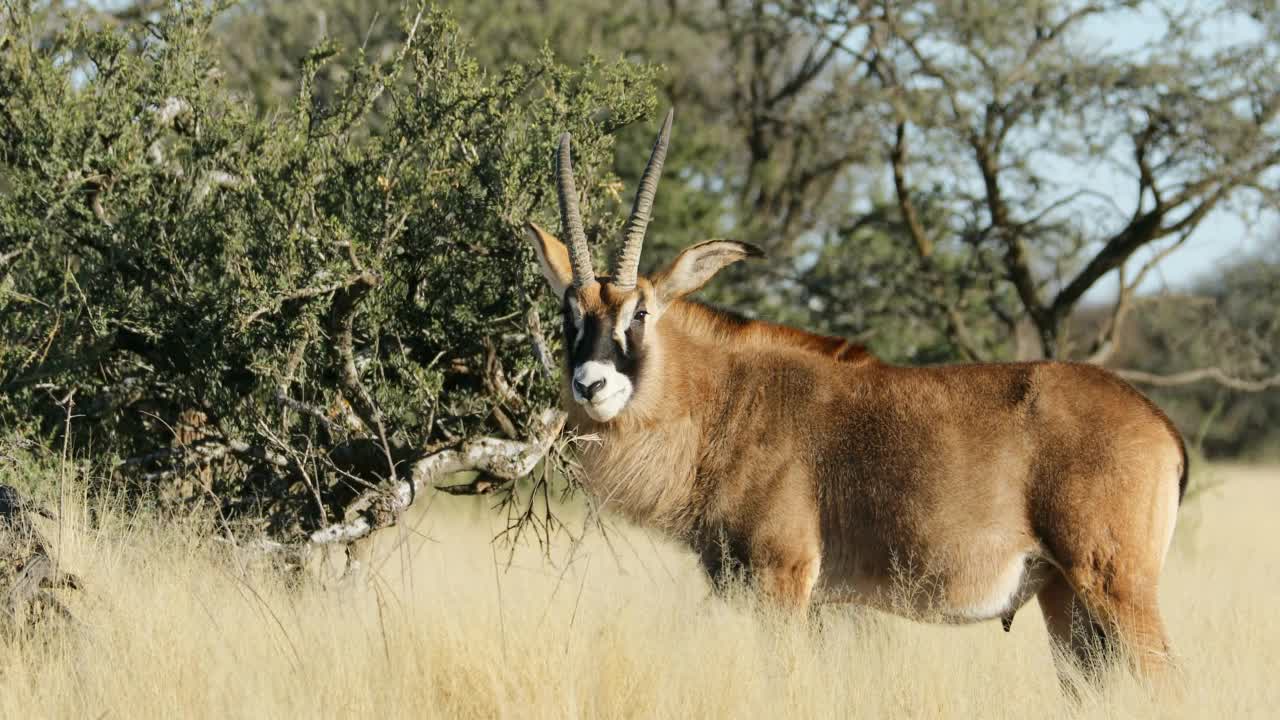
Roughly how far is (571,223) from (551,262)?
0.69 ft

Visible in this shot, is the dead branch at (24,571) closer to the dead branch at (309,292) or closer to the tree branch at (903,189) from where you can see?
the dead branch at (309,292)

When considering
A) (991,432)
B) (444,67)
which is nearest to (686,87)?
(444,67)

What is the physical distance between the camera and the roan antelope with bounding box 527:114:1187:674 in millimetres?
5711

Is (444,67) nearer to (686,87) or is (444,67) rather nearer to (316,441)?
(316,441)

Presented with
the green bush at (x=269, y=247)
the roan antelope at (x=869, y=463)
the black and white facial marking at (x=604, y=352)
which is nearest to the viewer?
the roan antelope at (x=869, y=463)

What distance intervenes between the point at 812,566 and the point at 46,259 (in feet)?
15.1

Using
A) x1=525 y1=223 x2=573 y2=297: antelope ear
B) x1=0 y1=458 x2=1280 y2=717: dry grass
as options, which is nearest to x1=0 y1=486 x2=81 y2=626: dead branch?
x1=0 y1=458 x2=1280 y2=717: dry grass

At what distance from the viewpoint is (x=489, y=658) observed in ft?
16.7

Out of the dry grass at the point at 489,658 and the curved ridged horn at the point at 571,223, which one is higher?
the curved ridged horn at the point at 571,223

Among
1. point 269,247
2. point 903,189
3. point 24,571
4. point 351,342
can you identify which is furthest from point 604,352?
point 903,189

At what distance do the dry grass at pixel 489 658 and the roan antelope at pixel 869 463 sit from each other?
0.31 metres

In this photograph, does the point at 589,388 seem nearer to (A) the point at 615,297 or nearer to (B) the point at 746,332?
(A) the point at 615,297

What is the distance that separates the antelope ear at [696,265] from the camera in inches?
249

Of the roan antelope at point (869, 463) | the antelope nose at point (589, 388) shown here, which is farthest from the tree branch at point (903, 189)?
the antelope nose at point (589, 388)
